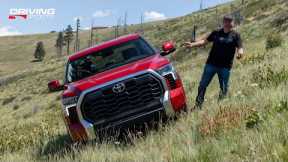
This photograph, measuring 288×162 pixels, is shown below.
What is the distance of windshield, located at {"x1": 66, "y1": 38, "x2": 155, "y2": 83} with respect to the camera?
29.5 feet

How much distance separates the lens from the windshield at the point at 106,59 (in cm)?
900

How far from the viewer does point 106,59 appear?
30.2 feet

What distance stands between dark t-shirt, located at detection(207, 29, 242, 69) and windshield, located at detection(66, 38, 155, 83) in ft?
4.22

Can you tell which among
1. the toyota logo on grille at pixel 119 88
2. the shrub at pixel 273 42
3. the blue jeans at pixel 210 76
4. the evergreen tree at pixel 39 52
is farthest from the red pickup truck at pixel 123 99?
the evergreen tree at pixel 39 52

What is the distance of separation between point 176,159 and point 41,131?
647 centimetres

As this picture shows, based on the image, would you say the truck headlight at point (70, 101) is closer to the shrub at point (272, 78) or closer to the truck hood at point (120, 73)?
the truck hood at point (120, 73)

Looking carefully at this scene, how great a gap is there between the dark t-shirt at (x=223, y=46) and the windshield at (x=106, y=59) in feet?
4.22

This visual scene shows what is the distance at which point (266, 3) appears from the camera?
4853 cm

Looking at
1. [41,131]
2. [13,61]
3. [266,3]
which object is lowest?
[13,61]

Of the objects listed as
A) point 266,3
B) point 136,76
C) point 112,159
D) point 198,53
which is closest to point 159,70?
point 136,76

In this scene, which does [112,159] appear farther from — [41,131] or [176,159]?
[41,131]

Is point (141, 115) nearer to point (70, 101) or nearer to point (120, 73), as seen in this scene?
point (120, 73)

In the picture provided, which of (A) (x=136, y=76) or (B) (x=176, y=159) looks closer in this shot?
(B) (x=176, y=159)

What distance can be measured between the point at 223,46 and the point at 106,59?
7.68 feet
